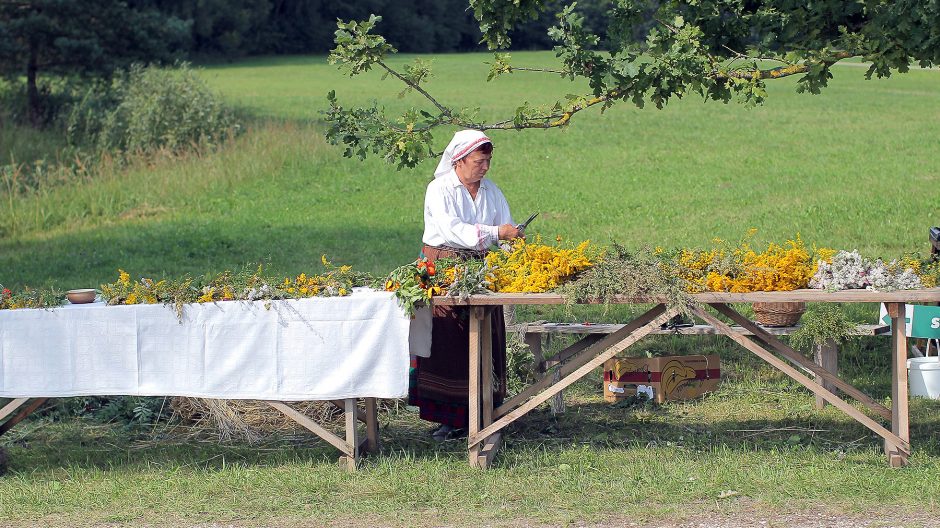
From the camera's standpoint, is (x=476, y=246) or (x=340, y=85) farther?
(x=340, y=85)

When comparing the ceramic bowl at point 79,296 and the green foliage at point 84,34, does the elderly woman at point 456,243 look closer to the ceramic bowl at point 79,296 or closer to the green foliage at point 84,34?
the ceramic bowl at point 79,296

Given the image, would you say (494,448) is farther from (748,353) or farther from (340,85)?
(340,85)

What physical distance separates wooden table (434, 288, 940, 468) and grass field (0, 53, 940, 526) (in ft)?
0.66

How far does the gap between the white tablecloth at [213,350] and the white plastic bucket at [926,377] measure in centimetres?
342

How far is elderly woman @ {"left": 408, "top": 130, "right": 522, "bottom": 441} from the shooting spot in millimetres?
6477

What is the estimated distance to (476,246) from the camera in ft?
21.2

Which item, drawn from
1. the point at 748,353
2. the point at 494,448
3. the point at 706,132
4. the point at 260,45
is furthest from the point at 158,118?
the point at 260,45

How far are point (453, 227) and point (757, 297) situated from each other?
168 cm

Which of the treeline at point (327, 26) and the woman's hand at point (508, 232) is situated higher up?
the treeline at point (327, 26)

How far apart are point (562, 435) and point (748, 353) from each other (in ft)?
7.88

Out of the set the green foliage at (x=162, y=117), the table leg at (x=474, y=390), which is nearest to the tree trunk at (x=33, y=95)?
the green foliage at (x=162, y=117)

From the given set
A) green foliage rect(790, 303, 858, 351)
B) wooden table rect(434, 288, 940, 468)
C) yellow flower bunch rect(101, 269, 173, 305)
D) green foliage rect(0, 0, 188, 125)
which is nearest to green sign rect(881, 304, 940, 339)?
green foliage rect(790, 303, 858, 351)

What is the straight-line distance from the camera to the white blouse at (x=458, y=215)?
21.2ft

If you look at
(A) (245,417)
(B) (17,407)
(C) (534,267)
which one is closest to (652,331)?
(C) (534,267)
